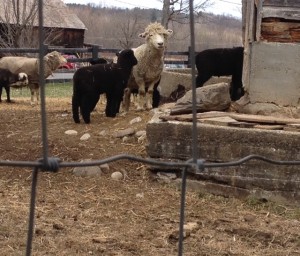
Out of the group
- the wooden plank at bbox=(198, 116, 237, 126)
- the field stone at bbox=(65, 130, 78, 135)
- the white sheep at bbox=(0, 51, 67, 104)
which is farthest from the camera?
the white sheep at bbox=(0, 51, 67, 104)

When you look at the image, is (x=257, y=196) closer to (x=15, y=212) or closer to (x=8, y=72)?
(x=15, y=212)

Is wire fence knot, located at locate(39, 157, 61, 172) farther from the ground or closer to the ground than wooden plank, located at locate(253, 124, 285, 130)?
farther from the ground

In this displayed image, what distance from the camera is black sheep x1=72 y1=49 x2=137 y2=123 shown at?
329 inches

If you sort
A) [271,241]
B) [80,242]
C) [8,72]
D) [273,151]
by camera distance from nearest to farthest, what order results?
[80,242] → [271,241] → [273,151] → [8,72]

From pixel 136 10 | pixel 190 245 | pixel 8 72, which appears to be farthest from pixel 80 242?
pixel 136 10

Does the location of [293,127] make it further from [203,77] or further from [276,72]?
[203,77]

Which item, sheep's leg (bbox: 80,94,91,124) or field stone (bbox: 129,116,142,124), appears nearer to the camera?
field stone (bbox: 129,116,142,124)

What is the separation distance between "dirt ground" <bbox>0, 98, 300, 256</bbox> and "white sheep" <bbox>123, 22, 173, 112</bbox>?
7.67ft

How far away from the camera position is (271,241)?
4516 millimetres

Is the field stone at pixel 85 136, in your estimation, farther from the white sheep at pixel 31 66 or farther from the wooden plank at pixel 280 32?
the white sheep at pixel 31 66

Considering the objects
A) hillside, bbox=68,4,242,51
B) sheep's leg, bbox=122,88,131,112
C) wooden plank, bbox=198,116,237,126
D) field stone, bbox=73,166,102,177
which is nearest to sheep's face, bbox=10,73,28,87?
sheep's leg, bbox=122,88,131,112

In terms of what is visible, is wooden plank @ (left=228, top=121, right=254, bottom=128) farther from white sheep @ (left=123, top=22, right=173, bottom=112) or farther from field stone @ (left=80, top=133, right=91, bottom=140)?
white sheep @ (left=123, top=22, right=173, bottom=112)

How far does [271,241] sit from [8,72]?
919 centimetres

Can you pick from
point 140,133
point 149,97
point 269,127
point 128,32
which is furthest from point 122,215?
point 128,32
